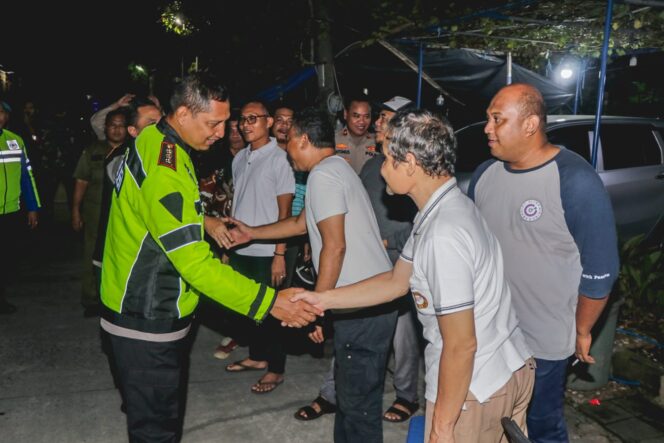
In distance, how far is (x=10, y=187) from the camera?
5.65 meters

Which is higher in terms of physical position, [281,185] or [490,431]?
[281,185]

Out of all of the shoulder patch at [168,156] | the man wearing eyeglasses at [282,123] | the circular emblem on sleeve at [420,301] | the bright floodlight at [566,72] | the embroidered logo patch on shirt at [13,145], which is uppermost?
the bright floodlight at [566,72]

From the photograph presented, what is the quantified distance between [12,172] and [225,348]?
2.98 m

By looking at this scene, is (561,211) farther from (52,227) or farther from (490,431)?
(52,227)

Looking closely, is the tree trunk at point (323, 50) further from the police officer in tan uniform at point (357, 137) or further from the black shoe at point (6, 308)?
the black shoe at point (6, 308)

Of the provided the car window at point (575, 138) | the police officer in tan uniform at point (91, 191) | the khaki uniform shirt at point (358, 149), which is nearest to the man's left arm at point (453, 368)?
the khaki uniform shirt at point (358, 149)

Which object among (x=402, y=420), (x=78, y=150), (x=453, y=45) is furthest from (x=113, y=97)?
(x=402, y=420)

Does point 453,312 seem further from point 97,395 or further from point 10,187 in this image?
point 10,187

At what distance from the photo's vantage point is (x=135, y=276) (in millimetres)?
2438

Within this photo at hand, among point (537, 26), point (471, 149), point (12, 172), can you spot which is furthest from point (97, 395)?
point (537, 26)

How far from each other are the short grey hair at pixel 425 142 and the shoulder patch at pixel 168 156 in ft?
3.13

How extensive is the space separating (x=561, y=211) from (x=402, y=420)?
6.85ft

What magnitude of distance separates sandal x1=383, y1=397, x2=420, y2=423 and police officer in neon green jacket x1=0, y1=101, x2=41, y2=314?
433 centimetres

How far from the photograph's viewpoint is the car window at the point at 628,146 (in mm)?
7395
